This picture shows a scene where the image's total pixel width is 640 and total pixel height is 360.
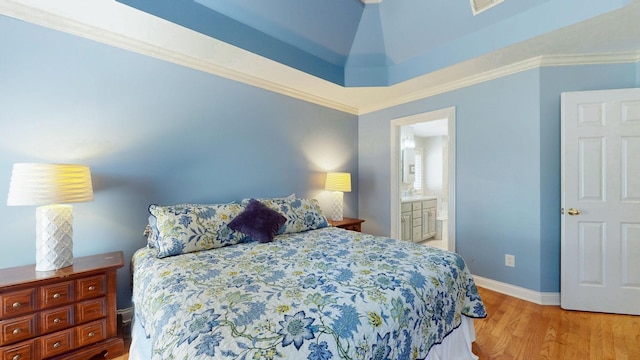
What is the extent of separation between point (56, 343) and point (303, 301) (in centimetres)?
162

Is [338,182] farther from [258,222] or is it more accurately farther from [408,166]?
[408,166]

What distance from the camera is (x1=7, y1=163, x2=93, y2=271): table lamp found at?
1466mm

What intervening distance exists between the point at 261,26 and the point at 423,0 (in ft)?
5.06

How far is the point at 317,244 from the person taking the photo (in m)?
2.03

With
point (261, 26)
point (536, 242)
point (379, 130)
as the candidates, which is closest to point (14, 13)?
point (261, 26)

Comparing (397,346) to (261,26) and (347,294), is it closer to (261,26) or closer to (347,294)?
(347,294)

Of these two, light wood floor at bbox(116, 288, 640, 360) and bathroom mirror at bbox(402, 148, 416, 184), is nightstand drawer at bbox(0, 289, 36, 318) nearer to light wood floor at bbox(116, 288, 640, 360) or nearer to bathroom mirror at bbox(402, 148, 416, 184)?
light wood floor at bbox(116, 288, 640, 360)

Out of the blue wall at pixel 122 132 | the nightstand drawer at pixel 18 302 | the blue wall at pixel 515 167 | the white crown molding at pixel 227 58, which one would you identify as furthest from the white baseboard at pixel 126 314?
the blue wall at pixel 515 167

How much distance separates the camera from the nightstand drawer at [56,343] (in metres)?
1.47

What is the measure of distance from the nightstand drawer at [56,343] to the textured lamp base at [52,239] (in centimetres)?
39

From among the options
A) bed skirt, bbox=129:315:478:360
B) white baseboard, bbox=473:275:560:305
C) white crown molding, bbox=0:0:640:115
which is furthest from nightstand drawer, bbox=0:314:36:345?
white baseboard, bbox=473:275:560:305

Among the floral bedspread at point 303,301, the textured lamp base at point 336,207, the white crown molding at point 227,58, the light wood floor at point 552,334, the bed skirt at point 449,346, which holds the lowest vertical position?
the light wood floor at point 552,334

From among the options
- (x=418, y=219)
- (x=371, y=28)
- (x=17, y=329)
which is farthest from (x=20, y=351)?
(x=418, y=219)

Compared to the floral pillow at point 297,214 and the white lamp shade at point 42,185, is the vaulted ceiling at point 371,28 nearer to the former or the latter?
the white lamp shade at point 42,185
